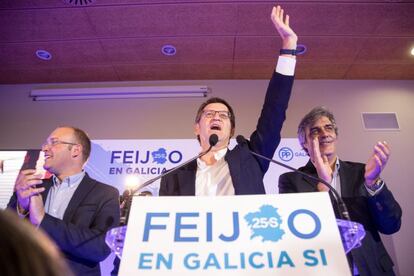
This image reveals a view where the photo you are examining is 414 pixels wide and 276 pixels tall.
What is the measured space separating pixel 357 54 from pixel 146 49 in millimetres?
2370

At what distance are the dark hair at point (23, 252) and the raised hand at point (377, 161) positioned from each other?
4.81 ft

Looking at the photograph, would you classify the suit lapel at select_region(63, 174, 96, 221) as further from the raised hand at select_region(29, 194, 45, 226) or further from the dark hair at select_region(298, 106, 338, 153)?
the dark hair at select_region(298, 106, 338, 153)

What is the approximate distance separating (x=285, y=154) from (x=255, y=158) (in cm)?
153

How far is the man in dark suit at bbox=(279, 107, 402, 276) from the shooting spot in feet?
5.10

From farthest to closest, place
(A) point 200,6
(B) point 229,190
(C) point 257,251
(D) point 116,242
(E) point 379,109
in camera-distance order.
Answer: (E) point 379,109 < (A) point 200,6 < (B) point 229,190 < (D) point 116,242 < (C) point 257,251

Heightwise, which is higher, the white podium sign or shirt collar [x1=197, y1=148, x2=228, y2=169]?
shirt collar [x1=197, y1=148, x2=228, y2=169]

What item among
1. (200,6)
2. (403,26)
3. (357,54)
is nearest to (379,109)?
(357,54)

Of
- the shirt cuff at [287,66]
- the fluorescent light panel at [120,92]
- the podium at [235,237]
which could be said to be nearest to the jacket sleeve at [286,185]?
the shirt cuff at [287,66]

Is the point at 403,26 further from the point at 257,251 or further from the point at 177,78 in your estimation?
the point at 257,251

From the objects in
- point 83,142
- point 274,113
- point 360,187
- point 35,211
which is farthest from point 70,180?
point 360,187

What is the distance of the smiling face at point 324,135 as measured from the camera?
2146 mm

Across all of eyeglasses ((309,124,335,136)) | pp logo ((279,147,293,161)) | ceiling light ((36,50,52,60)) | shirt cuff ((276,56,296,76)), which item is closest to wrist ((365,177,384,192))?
eyeglasses ((309,124,335,136))

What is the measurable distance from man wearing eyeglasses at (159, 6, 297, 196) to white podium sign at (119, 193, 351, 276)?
0.71 metres

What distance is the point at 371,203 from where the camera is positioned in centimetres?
168
